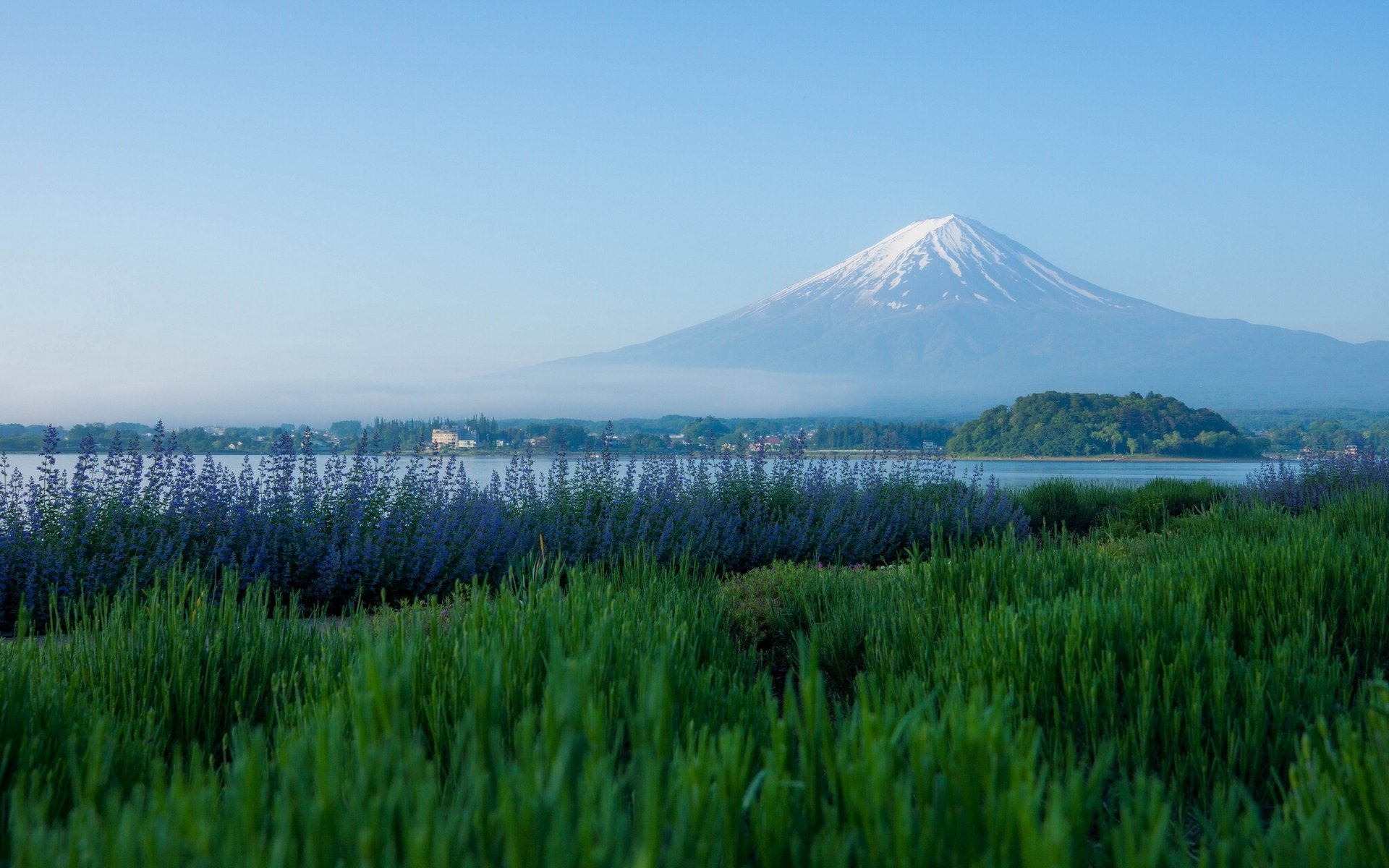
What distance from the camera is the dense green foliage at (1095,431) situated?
27.7 m

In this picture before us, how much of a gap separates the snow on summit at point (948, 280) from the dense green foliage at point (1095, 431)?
5771cm

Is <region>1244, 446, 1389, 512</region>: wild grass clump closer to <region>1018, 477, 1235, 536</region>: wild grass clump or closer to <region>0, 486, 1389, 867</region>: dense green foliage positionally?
<region>1018, 477, 1235, 536</region>: wild grass clump

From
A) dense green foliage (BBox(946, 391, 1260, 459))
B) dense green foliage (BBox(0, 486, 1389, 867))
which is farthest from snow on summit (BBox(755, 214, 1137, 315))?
dense green foliage (BBox(0, 486, 1389, 867))

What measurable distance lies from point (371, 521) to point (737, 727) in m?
6.18

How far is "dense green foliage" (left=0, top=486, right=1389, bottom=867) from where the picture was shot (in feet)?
3.65

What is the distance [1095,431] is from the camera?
90.8ft

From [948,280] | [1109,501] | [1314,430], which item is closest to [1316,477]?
[1109,501]

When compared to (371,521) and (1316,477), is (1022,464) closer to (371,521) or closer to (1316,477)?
(1316,477)

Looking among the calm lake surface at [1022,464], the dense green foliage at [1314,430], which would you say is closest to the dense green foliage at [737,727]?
the calm lake surface at [1022,464]

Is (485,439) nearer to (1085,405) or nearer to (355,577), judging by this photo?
(355,577)

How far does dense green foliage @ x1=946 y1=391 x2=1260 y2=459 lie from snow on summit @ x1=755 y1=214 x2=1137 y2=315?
57.7 m

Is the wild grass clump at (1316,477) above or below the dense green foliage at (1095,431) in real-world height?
below

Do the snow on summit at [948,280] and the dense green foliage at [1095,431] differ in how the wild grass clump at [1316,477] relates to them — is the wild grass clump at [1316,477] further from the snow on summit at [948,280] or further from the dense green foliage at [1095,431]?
the snow on summit at [948,280]

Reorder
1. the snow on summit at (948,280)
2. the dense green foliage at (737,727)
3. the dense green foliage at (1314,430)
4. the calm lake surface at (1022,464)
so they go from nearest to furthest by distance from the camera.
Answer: the dense green foliage at (737,727), the calm lake surface at (1022,464), the dense green foliage at (1314,430), the snow on summit at (948,280)
